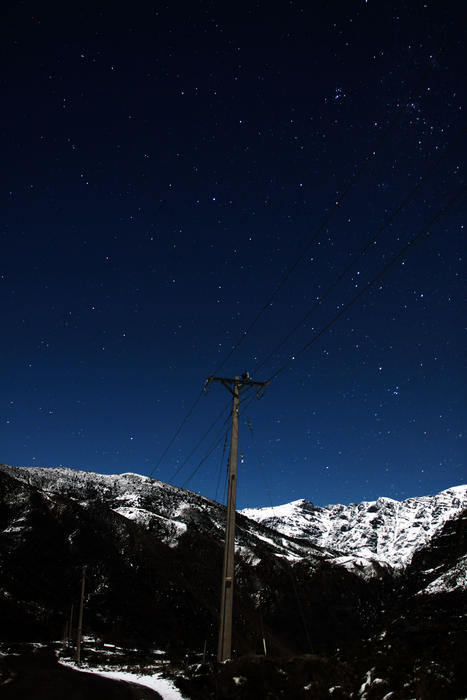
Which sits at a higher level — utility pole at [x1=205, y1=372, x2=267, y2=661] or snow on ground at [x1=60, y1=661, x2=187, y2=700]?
utility pole at [x1=205, y1=372, x2=267, y2=661]

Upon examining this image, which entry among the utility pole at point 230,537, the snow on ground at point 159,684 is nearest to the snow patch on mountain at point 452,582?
the snow on ground at point 159,684

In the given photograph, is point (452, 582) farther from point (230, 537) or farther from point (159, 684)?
point (230, 537)

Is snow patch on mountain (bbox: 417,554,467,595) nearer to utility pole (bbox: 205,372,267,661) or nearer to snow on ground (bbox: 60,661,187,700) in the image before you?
→ snow on ground (bbox: 60,661,187,700)

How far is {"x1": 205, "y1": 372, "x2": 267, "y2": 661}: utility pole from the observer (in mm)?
13086

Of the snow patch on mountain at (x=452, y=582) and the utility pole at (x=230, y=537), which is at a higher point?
the utility pole at (x=230, y=537)

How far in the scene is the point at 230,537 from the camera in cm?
1423

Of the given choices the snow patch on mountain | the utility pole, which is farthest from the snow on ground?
the snow patch on mountain

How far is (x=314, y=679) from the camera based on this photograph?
9.39 m

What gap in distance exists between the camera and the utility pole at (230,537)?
1309cm

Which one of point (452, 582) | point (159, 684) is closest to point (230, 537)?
point (159, 684)

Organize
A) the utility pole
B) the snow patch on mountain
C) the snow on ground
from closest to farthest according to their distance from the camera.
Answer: the utility pole, the snow on ground, the snow patch on mountain

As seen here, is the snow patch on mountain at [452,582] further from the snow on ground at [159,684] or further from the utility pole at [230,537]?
the utility pole at [230,537]

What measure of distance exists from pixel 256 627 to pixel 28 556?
70.8 metres

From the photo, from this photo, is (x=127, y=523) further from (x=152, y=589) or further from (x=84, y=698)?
(x=84, y=698)
